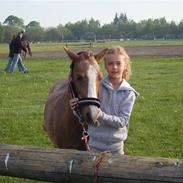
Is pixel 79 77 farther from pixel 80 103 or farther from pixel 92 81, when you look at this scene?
pixel 80 103

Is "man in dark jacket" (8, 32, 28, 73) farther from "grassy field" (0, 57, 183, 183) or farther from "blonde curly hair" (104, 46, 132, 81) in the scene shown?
"blonde curly hair" (104, 46, 132, 81)

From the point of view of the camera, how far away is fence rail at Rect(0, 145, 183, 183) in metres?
3.08

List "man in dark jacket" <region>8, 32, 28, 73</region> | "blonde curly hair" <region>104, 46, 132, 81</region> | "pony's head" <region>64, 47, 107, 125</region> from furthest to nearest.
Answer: "man in dark jacket" <region>8, 32, 28, 73</region>
"blonde curly hair" <region>104, 46, 132, 81</region>
"pony's head" <region>64, 47, 107, 125</region>

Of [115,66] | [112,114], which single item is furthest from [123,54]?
[112,114]

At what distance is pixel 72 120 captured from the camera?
530 centimetres

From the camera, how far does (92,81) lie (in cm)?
434

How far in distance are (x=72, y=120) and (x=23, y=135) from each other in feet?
12.7

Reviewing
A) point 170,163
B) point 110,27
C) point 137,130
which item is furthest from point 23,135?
point 110,27

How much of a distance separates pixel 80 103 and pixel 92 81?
0.29 meters

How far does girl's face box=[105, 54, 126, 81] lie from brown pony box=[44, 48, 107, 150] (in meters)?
0.17

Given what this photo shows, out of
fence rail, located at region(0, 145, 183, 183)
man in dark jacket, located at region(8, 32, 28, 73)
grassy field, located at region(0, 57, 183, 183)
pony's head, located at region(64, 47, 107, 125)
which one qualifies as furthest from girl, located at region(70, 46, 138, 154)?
man in dark jacket, located at region(8, 32, 28, 73)

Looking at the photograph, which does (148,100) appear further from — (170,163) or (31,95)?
(170,163)

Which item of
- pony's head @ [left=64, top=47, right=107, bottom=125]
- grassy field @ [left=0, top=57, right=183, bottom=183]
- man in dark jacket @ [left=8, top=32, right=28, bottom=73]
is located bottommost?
grassy field @ [left=0, top=57, right=183, bottom=183]

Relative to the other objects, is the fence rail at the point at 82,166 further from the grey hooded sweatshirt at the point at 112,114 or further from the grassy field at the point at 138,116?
the grassy field at the point at 138,116
